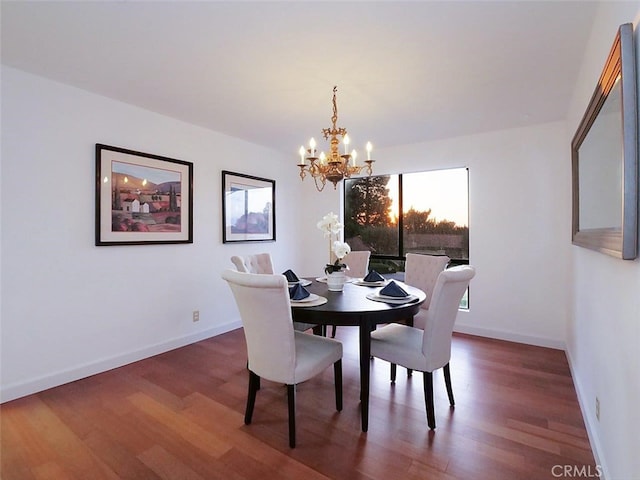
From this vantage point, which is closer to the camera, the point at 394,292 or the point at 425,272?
the point at 394,292

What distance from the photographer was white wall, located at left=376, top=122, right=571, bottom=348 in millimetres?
3408

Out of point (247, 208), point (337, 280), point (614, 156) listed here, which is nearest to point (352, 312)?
point (337, 280)

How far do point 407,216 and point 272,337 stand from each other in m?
3.16

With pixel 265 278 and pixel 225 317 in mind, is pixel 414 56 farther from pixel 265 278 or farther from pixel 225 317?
pixel 225 317

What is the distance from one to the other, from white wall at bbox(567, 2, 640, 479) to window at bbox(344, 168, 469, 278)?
174cm

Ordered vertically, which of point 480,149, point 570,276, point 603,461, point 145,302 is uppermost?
point 480,149

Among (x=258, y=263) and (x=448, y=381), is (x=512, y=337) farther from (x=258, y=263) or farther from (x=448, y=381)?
(x=258, y=263)

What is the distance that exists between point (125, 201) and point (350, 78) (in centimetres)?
232

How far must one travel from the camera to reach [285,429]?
203 cm

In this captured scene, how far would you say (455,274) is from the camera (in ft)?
6.29

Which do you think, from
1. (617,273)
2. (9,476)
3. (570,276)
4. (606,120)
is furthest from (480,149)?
(9,476)

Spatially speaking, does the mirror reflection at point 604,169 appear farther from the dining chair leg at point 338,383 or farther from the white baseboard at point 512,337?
the white baseboard at point 512,337

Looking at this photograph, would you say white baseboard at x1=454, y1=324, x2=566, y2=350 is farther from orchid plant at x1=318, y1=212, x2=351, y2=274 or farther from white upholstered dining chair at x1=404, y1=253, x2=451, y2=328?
orchid plant at x1=318, y1=212, x2=351, y2=274

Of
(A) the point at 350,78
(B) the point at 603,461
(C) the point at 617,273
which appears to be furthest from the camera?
(A) the point at 350,78
